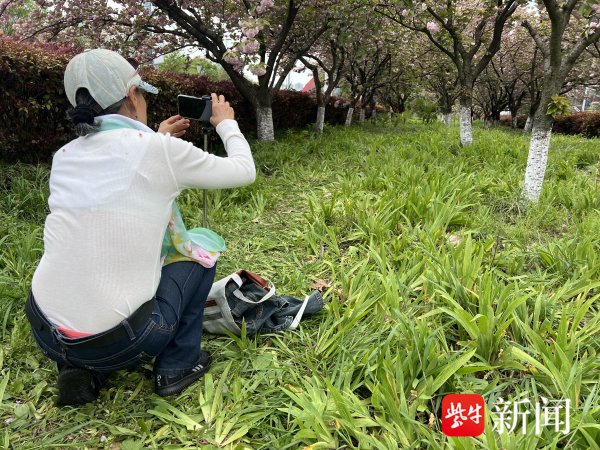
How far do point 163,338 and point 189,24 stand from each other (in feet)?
19.3

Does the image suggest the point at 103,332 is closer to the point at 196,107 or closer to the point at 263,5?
the point at 196,107

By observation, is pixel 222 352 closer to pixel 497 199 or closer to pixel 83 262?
pixel 83 262

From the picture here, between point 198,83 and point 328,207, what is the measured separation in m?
4.22

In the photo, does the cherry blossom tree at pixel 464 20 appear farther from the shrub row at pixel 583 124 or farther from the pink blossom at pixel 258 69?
the shrub row at pixel 583 124

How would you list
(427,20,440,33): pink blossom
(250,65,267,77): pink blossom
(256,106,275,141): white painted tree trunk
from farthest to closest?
(256,106,275,141): white painted tree trunk
(427,20,440,33): pink blossom
(250,65,267,77): pink blossom

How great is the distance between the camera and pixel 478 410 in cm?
148

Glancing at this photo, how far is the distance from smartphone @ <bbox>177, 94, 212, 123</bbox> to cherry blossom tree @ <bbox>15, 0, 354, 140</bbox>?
3.99 metres

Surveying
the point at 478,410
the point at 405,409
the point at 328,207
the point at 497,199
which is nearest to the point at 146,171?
the point at 405,409

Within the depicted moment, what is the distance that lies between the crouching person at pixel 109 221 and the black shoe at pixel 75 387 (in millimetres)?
41

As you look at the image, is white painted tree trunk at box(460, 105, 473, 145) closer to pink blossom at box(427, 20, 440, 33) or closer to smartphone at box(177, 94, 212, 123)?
pink blossom at box(427, 20, 440, 33)

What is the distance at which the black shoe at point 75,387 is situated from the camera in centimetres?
156

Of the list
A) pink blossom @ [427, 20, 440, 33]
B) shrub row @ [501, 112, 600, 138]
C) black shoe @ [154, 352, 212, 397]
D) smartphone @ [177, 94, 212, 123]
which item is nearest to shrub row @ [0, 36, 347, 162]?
smartphone @ [177, 94, 212, 123]

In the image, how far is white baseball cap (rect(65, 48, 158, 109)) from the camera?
1.37m

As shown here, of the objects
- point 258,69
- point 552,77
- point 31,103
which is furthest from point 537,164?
point 31,103
